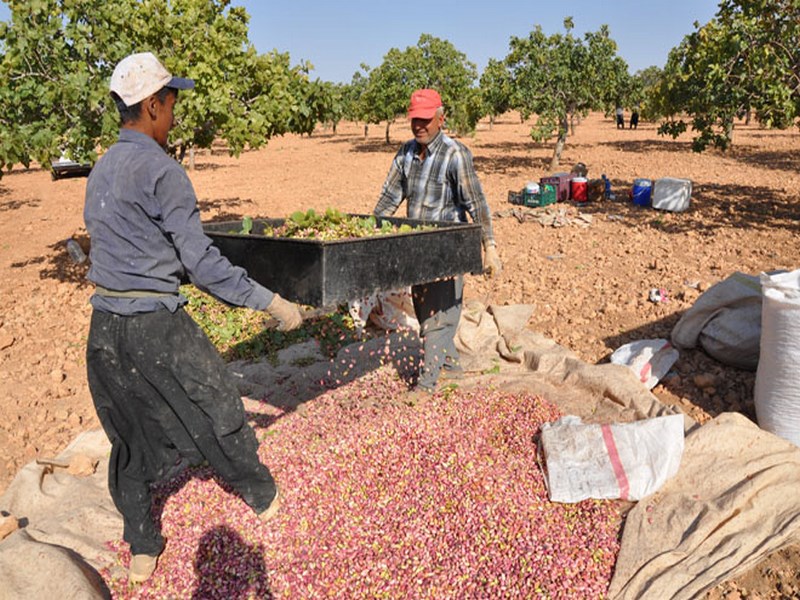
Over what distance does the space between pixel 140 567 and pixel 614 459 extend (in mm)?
2693

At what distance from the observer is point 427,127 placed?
429 cm

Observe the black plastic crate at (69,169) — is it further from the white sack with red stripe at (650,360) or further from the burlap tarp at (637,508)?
the white sack with red stripe at (650,360)

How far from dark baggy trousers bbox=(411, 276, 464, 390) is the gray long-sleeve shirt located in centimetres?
203

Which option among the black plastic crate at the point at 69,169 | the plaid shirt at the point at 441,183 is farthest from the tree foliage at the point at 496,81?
the plaid shirt at the point at 441,183

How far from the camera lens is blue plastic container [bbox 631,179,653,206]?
1264 cm

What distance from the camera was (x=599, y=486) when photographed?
11.1ft

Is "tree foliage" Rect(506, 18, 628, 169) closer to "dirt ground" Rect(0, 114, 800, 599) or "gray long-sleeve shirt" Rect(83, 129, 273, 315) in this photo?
"dirt ground" Rect(0, 114, 800, 599)

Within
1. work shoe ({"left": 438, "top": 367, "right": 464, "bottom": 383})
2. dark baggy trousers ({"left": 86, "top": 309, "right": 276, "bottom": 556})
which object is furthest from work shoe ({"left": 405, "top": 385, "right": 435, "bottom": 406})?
dark baggy trousers ({"left": 86, "top": 309, "right": 276, "bottom": 556})

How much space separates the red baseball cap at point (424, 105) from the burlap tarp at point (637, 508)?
2.16m

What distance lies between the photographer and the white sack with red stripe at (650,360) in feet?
16.0

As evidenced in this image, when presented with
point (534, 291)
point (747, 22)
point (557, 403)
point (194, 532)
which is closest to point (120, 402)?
point (194, 532)

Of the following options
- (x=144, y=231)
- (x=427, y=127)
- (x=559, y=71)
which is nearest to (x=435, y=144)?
(x=427, y=127)

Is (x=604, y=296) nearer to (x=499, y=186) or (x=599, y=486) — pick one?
(x=599, y=486)

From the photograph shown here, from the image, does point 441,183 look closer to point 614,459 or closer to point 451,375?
point 451,375
